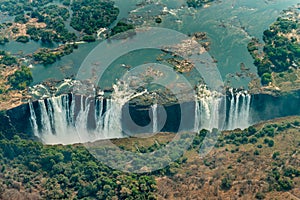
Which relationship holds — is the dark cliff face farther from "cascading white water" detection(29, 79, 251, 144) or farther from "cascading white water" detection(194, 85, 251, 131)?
"cascading white water" detection(194, 85, 251, 131)

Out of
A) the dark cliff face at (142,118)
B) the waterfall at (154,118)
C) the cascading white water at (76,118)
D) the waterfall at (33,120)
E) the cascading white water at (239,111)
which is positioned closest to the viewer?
the dark cliff face at (142,118)

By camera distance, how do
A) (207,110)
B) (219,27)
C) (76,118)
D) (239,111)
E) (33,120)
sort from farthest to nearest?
(219,27) < (239,111) < (76,118) < (207,110) < (33,120)

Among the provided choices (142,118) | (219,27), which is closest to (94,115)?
(142,118)

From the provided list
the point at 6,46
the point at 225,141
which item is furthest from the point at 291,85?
the point at 6,46

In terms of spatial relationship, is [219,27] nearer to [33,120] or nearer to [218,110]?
[218,110]

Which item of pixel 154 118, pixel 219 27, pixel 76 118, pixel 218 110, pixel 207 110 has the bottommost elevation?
pixel 154 118

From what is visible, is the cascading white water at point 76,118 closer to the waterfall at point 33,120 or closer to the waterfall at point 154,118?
the waterfall at point 33,120

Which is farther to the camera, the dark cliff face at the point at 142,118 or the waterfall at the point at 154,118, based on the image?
the waterfall at the point at 154,118

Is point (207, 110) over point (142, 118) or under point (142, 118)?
over

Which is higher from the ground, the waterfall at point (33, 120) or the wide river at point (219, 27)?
the wide river at point (219, 27)

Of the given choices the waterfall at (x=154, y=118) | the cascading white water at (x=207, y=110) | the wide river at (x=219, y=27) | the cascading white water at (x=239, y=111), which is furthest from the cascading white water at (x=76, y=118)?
the cascading white water at (x=239, y=111)

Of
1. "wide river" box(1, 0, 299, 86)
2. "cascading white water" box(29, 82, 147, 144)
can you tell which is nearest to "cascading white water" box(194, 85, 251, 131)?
"wide river" box(1, 0, 299, 86)
